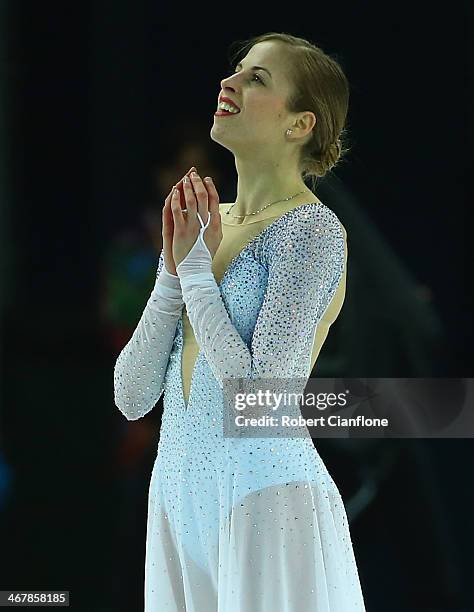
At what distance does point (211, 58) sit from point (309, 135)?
0.82m

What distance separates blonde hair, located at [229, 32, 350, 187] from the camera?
2061mm

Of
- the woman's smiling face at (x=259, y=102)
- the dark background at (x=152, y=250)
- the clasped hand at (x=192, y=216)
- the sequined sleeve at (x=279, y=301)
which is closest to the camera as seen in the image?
the sequined sleeve at (x=279, y=301)

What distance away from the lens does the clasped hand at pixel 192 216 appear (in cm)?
192

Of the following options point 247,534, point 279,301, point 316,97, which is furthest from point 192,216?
point 247,534

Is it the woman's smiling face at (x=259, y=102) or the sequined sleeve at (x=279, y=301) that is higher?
the woman's smiling face at (x=259, y=102)

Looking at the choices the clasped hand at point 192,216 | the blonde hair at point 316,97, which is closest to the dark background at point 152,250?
the blonde hair at point 316,97

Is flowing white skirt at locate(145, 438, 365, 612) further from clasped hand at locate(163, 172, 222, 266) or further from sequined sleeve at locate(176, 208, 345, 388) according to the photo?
clasped hand at locate(163, 172, 222, 266)

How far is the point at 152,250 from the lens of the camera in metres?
2.85

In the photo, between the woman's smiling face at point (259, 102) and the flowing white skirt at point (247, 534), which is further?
the woman's smiling face at point (259, 102)

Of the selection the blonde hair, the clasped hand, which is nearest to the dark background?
the blonde hair

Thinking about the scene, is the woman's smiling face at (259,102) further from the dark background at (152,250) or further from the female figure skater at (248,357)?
the dark background at (152,250)

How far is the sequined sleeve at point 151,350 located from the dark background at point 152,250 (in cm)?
78

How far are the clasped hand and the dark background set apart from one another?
753 millimetres

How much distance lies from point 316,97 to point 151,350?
56cm
